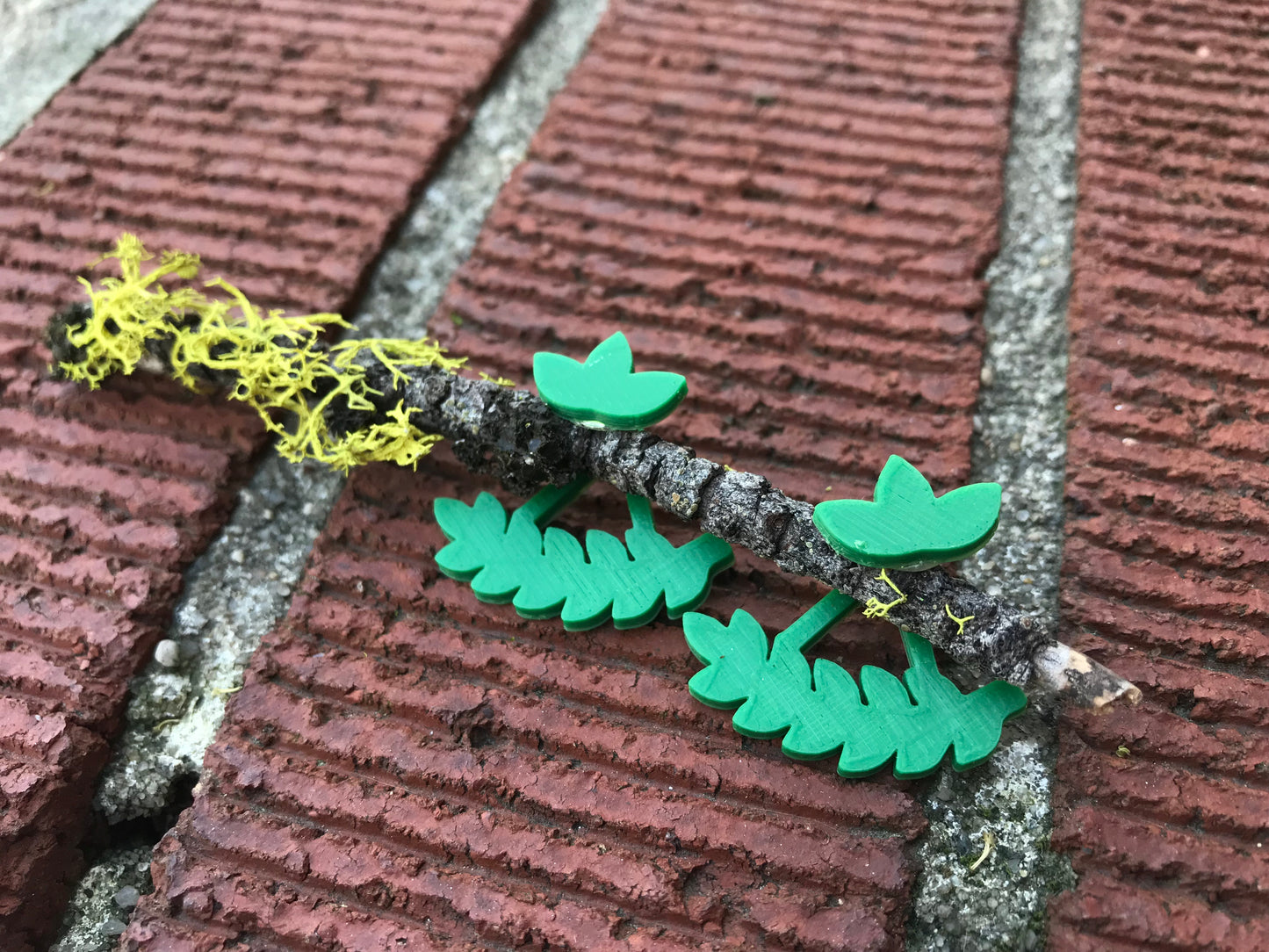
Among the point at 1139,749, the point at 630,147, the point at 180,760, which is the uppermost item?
the point at 630,147

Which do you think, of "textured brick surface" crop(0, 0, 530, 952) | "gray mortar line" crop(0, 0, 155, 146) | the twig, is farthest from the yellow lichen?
"gray mortar line" crop(0, 0, 155, 146)

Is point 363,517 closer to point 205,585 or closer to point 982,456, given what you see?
point 205,585

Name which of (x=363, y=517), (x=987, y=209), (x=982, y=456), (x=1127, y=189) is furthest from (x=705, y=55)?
(x=363, y=517)

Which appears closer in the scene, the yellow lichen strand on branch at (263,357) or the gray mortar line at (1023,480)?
the gray mortar line at (1023,480)

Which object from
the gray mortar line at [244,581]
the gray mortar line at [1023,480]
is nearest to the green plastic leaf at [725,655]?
the gray mortar line at [1023,480]

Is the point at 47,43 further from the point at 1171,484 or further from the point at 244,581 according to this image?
the point at 1171,484

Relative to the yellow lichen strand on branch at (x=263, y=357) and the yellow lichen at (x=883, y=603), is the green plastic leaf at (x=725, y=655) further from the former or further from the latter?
the yellow lichen strand on branch at (x=263, y=357)

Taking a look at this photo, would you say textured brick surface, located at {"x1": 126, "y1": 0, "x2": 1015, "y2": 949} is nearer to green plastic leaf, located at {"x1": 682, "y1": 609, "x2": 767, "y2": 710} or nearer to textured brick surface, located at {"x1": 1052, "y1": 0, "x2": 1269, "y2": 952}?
green plastic leaf, located at {"x1": 682, "y1": 609, "x2": 767, "y2": 710}

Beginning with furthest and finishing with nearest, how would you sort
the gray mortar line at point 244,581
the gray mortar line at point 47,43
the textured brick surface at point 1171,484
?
the gray mortar line at point 47,43 → the gray mortar line at point 244,581 → the textured brick surface at point 1171,484
